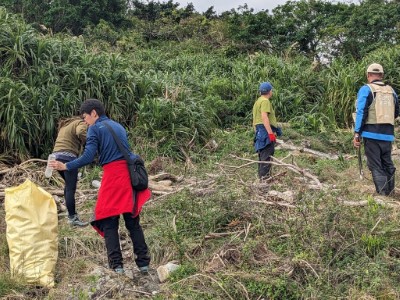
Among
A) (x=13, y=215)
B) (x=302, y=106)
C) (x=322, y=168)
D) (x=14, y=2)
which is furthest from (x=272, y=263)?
(x=14, y=2)

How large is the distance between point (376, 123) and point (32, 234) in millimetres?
3708

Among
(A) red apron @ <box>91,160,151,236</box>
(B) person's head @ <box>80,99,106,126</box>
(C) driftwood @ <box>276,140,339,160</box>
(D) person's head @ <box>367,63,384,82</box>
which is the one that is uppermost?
(D) person's head @ <box>367,63,384,82</box>

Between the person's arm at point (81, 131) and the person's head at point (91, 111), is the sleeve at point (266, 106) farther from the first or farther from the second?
the person's head at point (91, 111)

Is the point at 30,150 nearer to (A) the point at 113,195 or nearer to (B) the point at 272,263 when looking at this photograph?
(A) the point at 113,195

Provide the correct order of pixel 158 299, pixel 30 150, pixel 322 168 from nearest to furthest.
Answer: pixel 158 299, pixel 322 168, pixel 30 150

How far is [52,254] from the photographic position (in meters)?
4.36

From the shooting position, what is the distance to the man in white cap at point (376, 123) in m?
5.68

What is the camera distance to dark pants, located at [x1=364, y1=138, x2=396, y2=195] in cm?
567

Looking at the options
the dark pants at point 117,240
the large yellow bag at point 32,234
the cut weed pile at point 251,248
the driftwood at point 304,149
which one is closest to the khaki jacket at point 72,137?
the cut weed pile at point 251,248

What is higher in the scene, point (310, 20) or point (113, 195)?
point (310, 20)

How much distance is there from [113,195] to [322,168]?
424 centimetres

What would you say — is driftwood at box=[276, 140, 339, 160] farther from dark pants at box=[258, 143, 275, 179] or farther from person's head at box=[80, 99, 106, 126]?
person's head at box=[80, 99, 106, 126]

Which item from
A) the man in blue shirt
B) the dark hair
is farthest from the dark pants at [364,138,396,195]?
the dark hair

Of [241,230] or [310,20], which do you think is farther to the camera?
[310,20]
